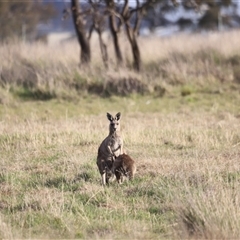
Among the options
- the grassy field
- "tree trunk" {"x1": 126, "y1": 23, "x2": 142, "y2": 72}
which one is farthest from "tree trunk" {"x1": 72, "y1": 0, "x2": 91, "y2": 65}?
"tree trunk" {"x1": 126, "y1": 23, "x2": 142, "y2": 72}

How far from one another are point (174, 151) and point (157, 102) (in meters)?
6.46

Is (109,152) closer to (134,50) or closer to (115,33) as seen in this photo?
(134,50)

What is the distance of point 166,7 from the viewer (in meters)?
41.1

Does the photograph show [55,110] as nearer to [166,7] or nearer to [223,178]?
[223,178]

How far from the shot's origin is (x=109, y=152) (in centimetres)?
873

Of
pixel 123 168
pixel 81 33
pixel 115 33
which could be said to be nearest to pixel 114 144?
pixel 123 168

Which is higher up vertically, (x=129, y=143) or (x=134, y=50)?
(x=134, y=50)

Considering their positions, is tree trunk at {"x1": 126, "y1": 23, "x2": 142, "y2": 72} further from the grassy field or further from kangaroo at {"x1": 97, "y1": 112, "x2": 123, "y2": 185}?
kangaroo at {"x1": 97, "y1": 112, "x2": 123, "y2": 185}

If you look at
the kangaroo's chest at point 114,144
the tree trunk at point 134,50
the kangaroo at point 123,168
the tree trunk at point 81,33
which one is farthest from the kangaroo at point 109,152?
the tree trunk at point 81,33

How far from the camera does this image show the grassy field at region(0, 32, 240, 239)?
22.2 feet

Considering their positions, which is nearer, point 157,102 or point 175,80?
point 157,102

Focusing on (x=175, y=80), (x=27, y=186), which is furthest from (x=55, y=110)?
(x=27, y=186)

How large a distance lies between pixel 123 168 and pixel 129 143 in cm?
266

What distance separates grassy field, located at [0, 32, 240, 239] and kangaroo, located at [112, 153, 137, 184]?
6.2 inches
